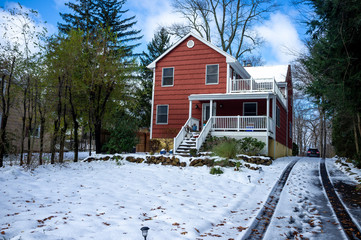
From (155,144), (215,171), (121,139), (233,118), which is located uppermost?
(233,118)

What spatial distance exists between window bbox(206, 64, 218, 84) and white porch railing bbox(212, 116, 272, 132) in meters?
2.56

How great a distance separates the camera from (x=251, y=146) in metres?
14.7

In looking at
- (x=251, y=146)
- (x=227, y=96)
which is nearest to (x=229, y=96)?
(x=227, y=96)

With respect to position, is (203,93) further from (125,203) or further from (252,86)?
(125,203)

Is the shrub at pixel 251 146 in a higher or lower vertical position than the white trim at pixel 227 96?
lower

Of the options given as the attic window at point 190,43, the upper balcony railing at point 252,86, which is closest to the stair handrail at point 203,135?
the upper balcony railing at point 252,86

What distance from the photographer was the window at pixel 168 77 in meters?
19.1

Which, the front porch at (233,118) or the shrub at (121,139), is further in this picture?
the front porch at (233,118)

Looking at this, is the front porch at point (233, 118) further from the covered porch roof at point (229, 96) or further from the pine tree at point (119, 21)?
the pine tree at point (119, 21)

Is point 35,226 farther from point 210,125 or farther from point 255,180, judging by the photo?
point 210,125

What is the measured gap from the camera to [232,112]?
18328mm

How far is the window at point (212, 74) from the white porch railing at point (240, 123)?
8.41ft

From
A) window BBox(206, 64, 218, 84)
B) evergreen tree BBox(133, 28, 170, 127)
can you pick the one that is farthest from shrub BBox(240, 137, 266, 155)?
evergreen tree BBox(133, 28, 170, 127)

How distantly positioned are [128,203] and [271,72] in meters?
20.8
